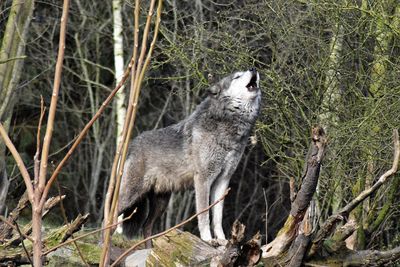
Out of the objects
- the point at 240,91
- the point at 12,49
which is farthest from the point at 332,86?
the point at 12,49

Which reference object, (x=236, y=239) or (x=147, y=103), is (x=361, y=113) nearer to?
(x=236, y=239)

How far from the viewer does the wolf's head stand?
880 cm

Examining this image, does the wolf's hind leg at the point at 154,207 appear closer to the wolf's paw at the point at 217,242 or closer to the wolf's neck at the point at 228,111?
the wolf's neck at the point at 228,111

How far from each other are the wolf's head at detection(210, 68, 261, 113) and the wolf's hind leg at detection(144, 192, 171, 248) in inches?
49.1

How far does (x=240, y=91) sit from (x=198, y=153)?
2.82 ft

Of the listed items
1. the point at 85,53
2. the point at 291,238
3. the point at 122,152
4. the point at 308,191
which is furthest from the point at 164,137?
the point at 85,53

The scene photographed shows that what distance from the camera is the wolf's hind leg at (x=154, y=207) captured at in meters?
8.94

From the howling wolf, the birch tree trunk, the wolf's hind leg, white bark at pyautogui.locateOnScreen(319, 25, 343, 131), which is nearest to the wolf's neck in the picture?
the howling wolf

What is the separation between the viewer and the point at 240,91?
886 centimetres

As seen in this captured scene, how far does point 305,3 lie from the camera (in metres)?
9.04

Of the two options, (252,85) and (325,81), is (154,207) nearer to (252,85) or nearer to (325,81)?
(252,85)

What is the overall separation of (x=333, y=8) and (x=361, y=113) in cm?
131

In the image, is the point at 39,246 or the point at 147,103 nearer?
the point at 39,246

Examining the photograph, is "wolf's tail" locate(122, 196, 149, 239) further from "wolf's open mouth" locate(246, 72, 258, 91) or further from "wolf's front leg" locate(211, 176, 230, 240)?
"wolf's open mouth" locate(246, 72, 258, 91)
